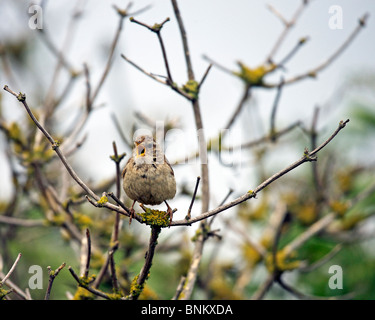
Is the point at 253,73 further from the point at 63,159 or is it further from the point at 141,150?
the point at 63,159

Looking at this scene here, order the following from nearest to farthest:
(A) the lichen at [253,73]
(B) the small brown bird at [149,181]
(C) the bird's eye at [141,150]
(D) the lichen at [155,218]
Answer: (D) the lichen at [155,218]
(B) the small brown bird at [149,181]
(C) the bird's eye at [141,150]
(A) the lichen at [253,73]

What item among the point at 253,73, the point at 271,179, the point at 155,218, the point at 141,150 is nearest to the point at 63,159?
the point at 155,218

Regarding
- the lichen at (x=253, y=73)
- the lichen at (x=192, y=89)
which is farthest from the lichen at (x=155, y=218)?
the lichen at (x=253, y=73)

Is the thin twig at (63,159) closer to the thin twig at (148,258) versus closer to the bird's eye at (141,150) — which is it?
the thin twig at (148,258)

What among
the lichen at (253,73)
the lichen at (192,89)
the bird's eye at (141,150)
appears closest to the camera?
the bird's eye at (141,150)

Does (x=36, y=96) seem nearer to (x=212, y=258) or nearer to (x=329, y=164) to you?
(x=212, y=258)

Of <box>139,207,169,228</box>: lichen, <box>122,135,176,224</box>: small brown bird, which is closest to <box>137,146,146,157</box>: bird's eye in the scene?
<box>122,135,176,224</box>: small brown bird

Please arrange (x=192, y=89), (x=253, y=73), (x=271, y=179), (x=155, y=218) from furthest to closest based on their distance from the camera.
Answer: (x=253, y=73), (x=192, y=89), (x=155, y=218), (x=271, y=179)

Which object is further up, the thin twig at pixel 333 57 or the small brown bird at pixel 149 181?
the thin twig at pixel 333 57

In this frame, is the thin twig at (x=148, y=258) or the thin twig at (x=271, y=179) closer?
the thin twig at (x=271, y=179)
